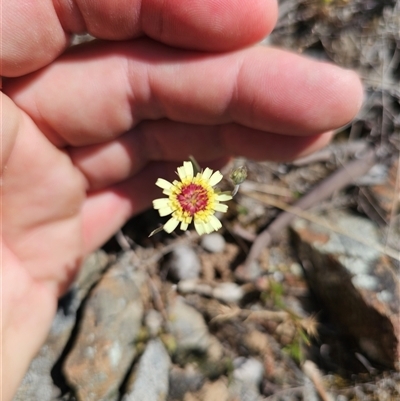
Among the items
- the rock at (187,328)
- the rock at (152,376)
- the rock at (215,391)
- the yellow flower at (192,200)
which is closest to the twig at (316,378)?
the rock at (215,391)

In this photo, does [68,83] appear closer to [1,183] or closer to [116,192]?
[1,183]

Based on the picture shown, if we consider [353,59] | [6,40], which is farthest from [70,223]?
[353,59]

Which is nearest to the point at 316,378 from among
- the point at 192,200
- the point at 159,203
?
the point at 192,200

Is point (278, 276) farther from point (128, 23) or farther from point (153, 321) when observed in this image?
point (128, 23)

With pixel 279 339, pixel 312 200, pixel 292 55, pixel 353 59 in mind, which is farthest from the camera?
pixel 353 59

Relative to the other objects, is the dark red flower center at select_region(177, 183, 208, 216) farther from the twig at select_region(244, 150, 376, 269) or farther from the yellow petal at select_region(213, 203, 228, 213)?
the twig at select_region(244, 150, 376, 269)

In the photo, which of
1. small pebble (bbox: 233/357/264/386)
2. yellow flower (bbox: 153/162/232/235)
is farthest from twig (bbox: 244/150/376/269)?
yellow flower (bbox: 153/162/232/235)

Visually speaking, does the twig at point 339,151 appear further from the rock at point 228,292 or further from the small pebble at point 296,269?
the rock at point 228,292
